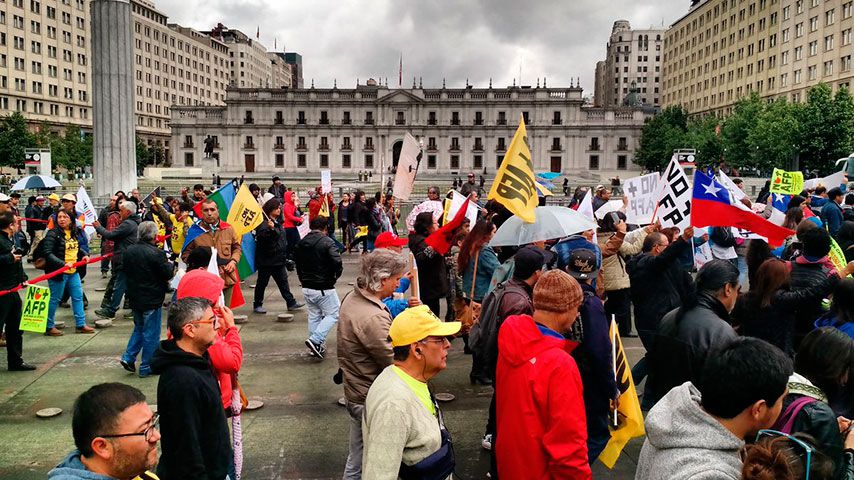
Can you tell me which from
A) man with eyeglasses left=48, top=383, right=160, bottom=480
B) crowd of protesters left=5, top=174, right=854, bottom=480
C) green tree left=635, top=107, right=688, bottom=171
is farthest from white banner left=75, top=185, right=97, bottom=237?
green tree left=635, top=107, right=688, bottom=171

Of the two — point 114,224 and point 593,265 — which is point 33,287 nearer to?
point 114,224

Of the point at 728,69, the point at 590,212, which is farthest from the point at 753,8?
the point at 590,212

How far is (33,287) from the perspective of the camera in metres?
8.26

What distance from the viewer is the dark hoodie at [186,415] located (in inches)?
134

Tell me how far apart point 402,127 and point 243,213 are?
282 ft

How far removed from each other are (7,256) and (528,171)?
626cm

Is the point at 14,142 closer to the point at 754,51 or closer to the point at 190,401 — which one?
the point at 190,401

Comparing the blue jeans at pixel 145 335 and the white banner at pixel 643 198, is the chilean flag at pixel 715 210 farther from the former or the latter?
the blue jeans at pixel 145 335

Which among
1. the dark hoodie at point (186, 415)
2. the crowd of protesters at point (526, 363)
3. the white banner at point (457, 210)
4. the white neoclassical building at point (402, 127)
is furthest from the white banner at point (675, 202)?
the white neoclassical building at point (402, 127)

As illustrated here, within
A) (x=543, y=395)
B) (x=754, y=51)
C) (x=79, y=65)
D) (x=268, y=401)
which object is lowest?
(x=268, y=401)

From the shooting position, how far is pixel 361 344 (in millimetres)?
4438

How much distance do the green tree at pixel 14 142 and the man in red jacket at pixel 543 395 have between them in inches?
2805

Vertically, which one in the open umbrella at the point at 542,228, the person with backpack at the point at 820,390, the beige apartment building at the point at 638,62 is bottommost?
the person with backpack at the point at 820,390

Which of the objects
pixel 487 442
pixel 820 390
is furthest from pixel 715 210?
pixel 820 390
